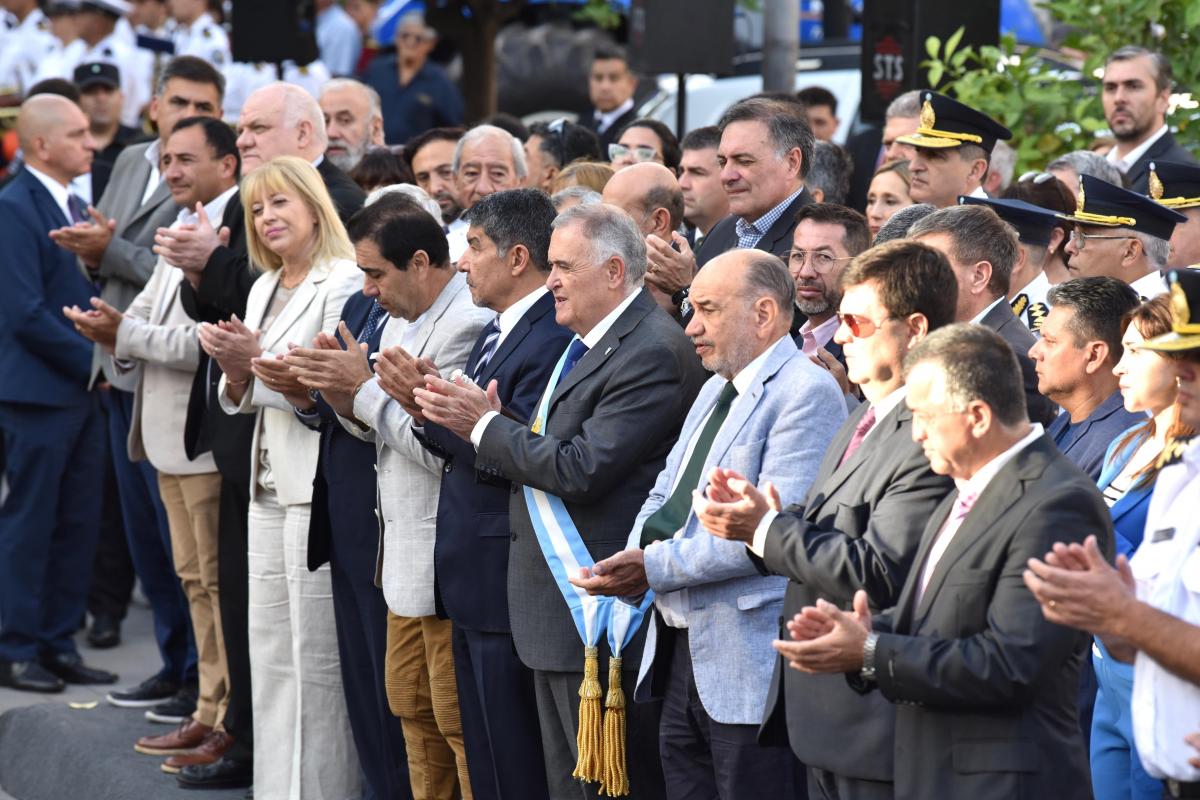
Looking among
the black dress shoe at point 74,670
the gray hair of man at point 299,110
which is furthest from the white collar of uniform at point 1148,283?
the black dress shoe at point 74,670

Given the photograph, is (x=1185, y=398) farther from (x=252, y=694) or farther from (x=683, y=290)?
(x=252, y=694)

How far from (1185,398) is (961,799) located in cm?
95

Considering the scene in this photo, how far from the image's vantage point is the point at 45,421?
8.60 m

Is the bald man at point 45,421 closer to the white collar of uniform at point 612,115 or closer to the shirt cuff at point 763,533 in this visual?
the white collar of uniform at point 612,115

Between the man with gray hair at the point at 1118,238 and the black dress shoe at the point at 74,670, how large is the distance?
5081mm

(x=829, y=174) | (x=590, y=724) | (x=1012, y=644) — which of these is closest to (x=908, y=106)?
(x=829, y=174)

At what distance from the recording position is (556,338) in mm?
5547

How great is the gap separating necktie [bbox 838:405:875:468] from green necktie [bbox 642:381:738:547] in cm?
56

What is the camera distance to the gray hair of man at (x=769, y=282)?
4797 mm

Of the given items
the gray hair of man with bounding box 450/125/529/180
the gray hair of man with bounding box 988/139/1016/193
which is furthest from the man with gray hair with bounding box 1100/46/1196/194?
the gray hair of man with bounding box 450/125/529/180

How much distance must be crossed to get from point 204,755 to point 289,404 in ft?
5.49

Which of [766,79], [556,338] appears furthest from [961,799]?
[766,79]

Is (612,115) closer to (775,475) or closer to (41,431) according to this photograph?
(41,431)

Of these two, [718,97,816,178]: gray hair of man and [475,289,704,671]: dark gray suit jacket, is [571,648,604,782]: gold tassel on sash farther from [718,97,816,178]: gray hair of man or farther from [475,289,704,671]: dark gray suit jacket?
[718,97,816,178]: gray hair of man
